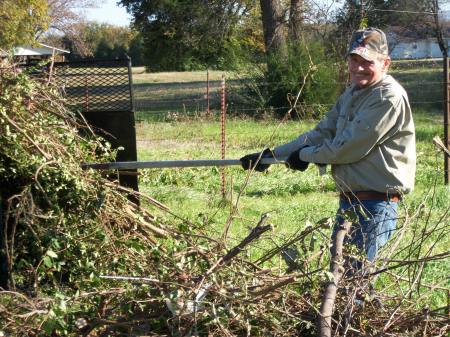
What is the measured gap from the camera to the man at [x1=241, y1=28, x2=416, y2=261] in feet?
12.5

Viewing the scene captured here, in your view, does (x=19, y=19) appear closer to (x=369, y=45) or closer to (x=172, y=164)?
(x=172, y=164)

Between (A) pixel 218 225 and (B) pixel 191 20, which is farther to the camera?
(B) pixel 191 20

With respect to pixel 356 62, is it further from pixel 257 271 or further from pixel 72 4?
pixel 72 4

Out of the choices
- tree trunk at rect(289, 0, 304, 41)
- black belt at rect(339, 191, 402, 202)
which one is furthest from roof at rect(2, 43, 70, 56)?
tree trunk at rect(289, 0, 304, 41)

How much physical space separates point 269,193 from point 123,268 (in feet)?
17.6

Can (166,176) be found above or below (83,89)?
below

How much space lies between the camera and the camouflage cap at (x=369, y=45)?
153 inches

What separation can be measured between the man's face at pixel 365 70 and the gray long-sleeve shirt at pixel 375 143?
3 cm

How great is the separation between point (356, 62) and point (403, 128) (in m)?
0.41

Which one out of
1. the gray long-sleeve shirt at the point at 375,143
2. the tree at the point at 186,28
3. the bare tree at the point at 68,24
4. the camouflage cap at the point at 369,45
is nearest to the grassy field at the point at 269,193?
the gray long-sleeve shirt at the point at 375,143

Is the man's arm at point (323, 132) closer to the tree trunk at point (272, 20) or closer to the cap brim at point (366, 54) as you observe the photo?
the cap brim at point (366, 54)

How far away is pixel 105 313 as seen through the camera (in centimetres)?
366

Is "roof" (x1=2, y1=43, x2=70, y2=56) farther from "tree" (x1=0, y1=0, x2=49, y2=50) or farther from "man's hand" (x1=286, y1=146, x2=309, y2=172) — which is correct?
"man's hand" (x1=286, y1=146, x2=309, y2=172)

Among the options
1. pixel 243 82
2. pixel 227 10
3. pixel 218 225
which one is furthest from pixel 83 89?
pixel 227 10
